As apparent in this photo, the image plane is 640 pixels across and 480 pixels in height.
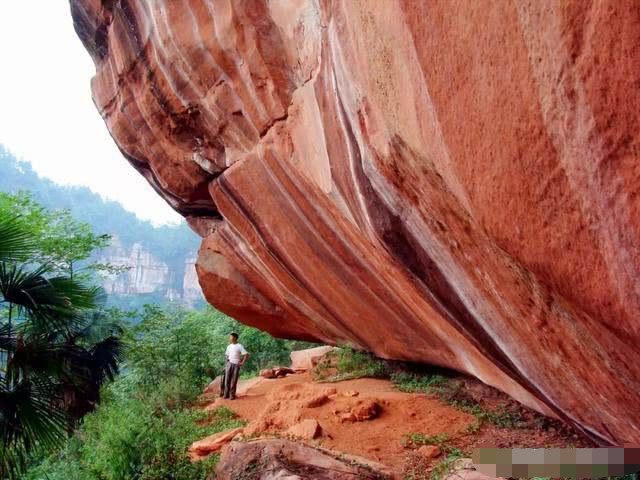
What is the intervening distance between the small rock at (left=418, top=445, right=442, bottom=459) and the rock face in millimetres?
986

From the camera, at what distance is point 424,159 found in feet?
8.10

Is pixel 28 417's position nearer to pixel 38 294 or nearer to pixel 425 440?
pixel 38 294

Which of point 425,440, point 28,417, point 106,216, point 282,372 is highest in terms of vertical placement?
point 106,216

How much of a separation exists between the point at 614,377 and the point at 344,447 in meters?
3.46

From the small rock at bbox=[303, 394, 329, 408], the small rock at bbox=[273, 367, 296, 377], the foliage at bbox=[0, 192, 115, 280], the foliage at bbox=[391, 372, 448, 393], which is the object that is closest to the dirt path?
the small rock at bbox=[303, 394, 329, 408]

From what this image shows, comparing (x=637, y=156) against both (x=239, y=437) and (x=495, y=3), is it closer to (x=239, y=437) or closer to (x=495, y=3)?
(x=495, y=3)

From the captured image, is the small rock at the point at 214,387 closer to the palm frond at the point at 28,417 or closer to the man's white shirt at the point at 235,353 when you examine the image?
the man's white shirt at the point at 235,353

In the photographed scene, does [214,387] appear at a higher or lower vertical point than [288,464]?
lower

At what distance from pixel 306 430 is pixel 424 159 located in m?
4.10

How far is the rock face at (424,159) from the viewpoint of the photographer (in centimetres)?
161

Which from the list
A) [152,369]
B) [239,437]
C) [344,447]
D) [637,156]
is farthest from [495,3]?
[152,369]

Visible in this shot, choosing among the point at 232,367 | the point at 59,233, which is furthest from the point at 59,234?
the point at 232,367

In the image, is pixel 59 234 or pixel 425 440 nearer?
pixel 425 440

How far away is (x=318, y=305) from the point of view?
7184 millimetres
